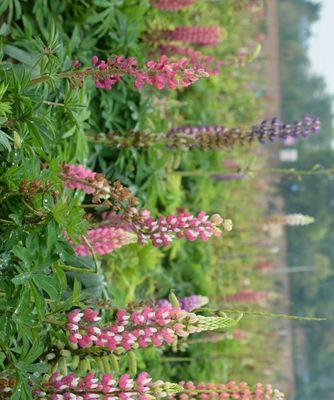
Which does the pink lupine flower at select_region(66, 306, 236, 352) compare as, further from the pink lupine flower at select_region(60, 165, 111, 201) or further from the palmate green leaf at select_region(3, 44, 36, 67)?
the palmate green leaf at select_region(3, 44, 36, 67)

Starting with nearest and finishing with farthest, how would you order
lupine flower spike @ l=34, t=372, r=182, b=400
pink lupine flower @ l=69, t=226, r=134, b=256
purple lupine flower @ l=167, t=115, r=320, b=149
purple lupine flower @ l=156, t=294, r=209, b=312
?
1. lupine flower spike @ l=34, t=372, r=182, b=400
2. pink lupine flower @ l=69, t=226, r=134, b=256
3. purple lupine flower @ l=156, t=294, r=209, b=312
4. purple lupine flower @ l=167, t=115, r=320, b=149

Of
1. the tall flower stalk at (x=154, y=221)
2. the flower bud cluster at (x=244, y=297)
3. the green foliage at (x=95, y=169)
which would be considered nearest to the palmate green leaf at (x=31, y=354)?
the green foliage at (x=95, y=169)

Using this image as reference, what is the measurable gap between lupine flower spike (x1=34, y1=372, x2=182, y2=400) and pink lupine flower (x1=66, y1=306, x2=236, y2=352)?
0.08 meters

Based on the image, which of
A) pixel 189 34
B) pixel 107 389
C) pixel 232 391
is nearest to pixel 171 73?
pixel 107 389

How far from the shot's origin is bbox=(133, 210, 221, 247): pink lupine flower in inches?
53.1

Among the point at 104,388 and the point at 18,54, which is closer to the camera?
the point at 104,388

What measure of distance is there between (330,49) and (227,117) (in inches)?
56.2

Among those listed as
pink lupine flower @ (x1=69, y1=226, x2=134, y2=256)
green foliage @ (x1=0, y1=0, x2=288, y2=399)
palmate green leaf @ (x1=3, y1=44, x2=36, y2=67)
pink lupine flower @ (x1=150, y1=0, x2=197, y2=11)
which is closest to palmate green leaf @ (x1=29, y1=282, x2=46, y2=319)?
green foliage @ (x1=0, y1=0, x2=288, y2=399)

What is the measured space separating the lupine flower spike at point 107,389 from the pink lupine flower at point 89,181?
42 cm

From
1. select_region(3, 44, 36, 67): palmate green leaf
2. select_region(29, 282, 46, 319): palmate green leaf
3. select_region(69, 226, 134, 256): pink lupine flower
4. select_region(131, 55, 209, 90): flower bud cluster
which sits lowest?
select_region(29, 282, 46, 319): palmate green leaf

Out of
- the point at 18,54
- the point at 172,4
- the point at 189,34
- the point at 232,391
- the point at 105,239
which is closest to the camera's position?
the point at 232,391

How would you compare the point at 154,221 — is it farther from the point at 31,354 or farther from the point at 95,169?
the point at 95,169

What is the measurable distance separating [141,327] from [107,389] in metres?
0.16

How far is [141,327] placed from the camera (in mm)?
1314
